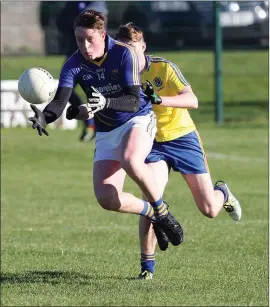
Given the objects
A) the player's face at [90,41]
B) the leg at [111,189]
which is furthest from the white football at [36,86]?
the leg at [111,189]

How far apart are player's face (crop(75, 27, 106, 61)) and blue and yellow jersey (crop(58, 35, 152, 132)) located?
0.11 metres

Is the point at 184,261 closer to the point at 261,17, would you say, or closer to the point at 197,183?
the point at 197,183

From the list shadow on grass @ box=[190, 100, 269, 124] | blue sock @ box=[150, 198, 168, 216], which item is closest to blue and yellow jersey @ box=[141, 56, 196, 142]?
blue sock @ box=[150, 198, 168, 216]

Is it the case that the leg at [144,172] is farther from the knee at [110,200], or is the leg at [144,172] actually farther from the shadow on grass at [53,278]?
the shadow on grass at [53,278]

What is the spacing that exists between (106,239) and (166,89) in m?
3.18

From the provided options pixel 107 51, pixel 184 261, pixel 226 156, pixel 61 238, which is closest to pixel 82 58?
pixel 107 51

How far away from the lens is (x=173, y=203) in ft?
44.8

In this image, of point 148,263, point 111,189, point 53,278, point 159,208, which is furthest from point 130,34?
point 53,278

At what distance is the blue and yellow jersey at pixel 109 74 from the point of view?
741 centimetres

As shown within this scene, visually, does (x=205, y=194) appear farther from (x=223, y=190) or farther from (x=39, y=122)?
(x=39, y=122)

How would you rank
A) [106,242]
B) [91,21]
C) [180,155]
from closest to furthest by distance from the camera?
[91,21]
[180,155]
[106,242]

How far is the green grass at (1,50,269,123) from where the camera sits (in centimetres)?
2564

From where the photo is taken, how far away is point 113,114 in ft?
25.0

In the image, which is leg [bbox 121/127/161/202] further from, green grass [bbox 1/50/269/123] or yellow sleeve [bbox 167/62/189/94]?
green grass [bbox 1/50/269/123]
